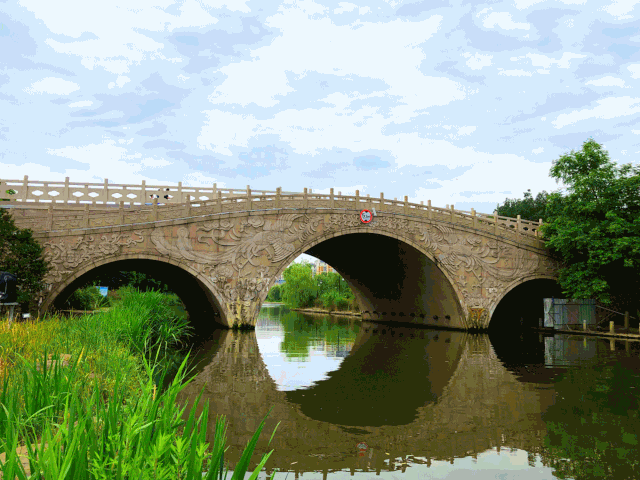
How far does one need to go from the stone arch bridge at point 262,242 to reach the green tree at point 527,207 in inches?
458

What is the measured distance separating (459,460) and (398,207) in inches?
530

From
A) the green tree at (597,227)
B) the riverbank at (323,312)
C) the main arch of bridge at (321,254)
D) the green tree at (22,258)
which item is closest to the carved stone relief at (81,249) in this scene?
the main arch of bridge at (321,254)

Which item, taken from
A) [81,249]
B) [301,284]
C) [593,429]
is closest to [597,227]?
[593,429]

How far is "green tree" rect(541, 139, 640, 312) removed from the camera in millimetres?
15984

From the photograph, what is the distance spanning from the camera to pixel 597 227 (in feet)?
53.5

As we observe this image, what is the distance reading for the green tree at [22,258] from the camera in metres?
11.0

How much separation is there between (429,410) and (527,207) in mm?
27714

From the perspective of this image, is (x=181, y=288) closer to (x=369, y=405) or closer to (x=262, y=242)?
(x=262, y=242)

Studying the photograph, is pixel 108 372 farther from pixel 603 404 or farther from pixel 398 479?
pixel 603 404

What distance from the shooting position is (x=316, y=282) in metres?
34.9

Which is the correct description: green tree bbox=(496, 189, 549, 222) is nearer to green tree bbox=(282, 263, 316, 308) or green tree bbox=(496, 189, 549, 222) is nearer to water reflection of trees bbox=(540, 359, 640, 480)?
green tree bbox=(282, 263, 316, 308)

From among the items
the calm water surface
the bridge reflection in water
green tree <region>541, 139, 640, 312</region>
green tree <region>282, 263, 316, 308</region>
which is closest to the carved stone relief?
the bridge reflection in water

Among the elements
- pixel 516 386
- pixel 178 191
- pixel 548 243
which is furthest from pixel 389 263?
pixel 516 386

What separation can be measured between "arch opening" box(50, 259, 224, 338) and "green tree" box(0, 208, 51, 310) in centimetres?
129
